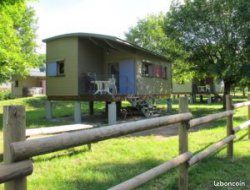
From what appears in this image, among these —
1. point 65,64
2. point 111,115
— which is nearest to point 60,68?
point 65,64

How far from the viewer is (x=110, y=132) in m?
2.96

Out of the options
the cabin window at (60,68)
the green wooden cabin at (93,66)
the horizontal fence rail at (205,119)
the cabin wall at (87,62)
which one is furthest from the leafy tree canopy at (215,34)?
the horizontal fence rail at (205,119)

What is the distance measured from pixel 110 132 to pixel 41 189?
7.67 feet

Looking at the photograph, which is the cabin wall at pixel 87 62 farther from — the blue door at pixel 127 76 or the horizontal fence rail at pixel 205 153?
the horizontal fence rail at pixel 205 153

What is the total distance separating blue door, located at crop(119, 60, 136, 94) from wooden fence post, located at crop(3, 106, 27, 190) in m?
13.6

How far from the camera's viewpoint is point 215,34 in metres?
18.2

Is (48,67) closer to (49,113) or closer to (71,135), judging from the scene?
(49,113)

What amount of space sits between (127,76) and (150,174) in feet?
41.6

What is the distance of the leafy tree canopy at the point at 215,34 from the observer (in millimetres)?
16750

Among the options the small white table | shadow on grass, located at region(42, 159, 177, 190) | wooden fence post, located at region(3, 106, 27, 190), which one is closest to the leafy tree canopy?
the small white table

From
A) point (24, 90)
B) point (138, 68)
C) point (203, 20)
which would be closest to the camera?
point (138, 68)

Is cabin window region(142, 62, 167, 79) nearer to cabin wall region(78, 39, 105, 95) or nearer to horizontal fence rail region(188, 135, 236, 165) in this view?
cabin wall region(78, 39, 105, 95)

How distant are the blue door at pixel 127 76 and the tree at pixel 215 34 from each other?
4487 mm

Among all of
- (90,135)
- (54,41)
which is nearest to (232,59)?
(54,41)
